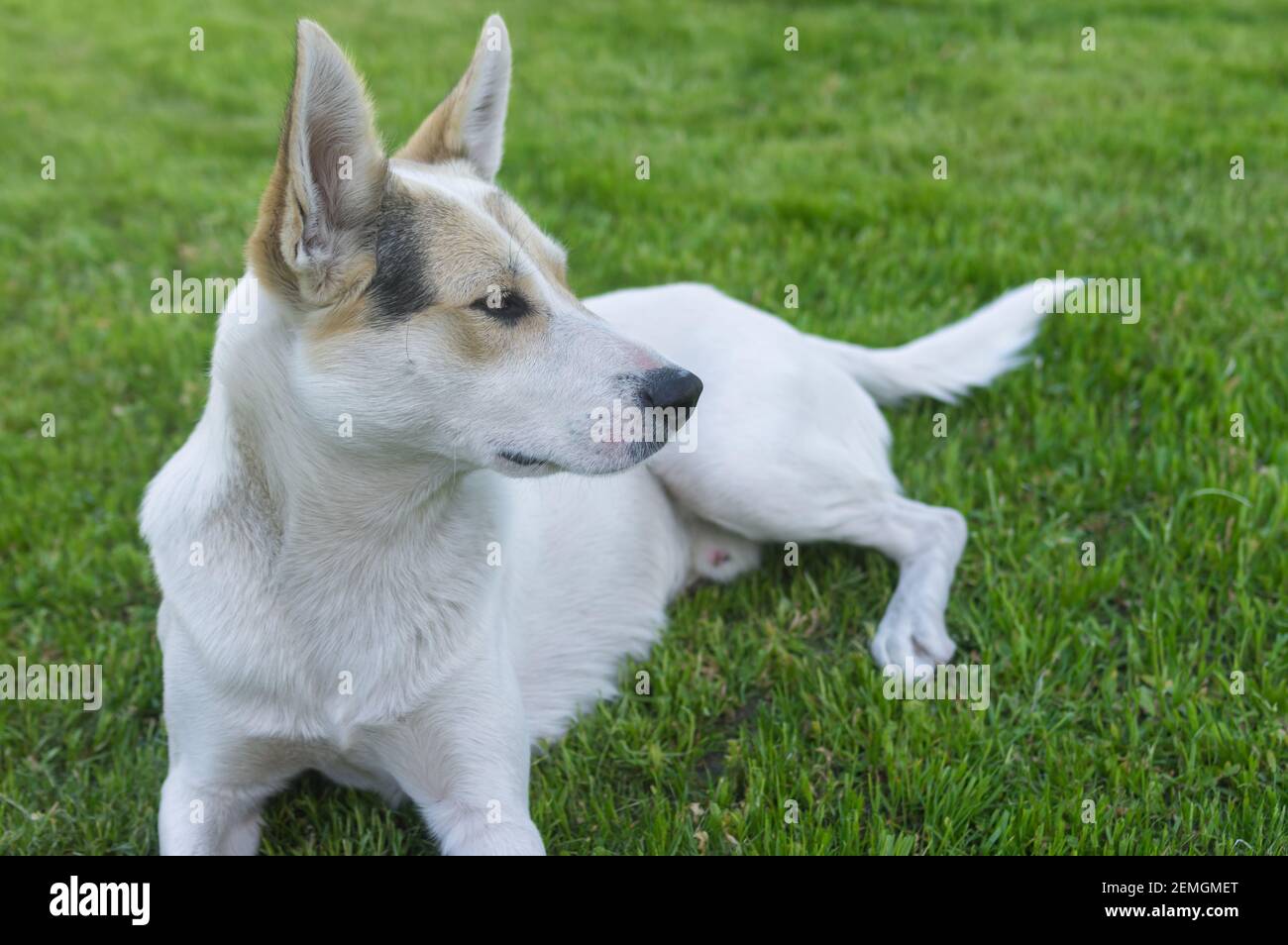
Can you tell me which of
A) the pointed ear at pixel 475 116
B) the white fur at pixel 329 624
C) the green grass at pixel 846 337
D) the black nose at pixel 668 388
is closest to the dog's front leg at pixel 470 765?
the white fur at pixel 329 624

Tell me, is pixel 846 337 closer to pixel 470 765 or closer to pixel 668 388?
pixel 668 388

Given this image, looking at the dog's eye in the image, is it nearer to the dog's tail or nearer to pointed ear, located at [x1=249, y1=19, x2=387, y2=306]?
pointed ear, located at [x1=249, y1=19, x2=387, y2=306]

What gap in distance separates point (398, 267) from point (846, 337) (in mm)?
2918

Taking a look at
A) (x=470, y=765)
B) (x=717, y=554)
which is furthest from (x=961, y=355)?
(x=470, y=765)

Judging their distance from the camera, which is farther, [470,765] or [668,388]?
[470,765]

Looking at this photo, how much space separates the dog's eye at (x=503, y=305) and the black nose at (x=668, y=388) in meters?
0.31

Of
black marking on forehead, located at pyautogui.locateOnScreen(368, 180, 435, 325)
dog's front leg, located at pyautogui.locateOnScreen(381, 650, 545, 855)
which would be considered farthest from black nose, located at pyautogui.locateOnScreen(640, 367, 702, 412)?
dog's front leg, located at pyautogui.locateOnScreen(381, 650, 545, 855)

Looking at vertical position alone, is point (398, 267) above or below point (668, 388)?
above

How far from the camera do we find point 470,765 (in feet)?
9.04

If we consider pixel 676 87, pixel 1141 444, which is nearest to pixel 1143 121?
pixel 676 87

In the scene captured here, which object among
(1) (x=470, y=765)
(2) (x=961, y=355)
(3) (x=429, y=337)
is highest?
(2) (x=961, y=355)

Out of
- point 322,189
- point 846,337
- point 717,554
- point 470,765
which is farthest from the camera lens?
point 846,337

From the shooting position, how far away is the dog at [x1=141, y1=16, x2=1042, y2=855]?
241 cm

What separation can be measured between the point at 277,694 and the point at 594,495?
1187 millimetres
